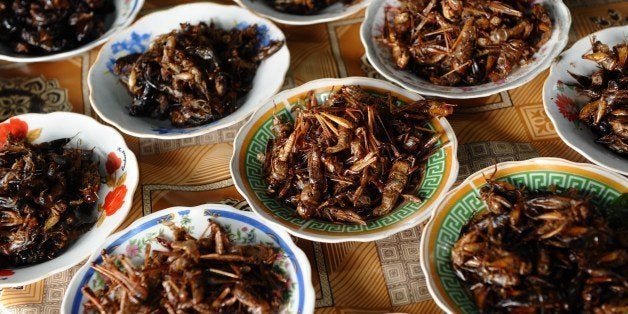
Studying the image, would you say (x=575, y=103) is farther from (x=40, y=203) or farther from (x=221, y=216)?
(x=40, y=203)

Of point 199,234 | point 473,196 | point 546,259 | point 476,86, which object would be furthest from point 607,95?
point 199,234

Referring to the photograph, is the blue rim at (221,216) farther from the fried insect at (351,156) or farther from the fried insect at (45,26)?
the fried insect at (45,26)

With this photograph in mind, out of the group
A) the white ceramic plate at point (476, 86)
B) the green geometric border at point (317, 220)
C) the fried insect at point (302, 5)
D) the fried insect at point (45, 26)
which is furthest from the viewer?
the fried insect at point (302, 5)

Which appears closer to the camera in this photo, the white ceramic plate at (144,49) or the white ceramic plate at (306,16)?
the white ceramic plate at (144,49)

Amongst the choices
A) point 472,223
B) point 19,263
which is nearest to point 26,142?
point 19,263

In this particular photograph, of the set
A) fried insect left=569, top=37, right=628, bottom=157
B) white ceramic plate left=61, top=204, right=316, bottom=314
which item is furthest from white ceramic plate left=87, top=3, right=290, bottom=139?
fried insect left=569, top=37, right=628, bottom=157

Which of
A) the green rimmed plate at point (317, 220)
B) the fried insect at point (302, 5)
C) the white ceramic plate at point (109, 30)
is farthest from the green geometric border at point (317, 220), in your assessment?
the white ceramic plate at point (109, 30)
